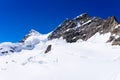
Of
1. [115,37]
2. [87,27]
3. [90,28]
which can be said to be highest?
[87,27]

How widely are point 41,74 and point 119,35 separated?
43.5m

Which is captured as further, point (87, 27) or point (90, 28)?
point (87, 27)

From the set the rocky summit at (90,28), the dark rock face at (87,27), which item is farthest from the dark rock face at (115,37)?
the dark rock face at (87,27)

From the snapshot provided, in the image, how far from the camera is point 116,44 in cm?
8025

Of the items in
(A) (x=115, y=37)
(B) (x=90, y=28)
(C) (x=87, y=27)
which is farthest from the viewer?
(C) (x=87, y=27)

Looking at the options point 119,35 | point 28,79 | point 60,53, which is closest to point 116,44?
point 119,35

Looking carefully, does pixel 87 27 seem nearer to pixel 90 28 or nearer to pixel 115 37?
pixel 90 28

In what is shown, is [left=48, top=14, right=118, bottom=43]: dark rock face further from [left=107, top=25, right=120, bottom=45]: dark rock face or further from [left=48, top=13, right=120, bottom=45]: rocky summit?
[left=107, top=25, right=120, bottom=45]: dark rock face

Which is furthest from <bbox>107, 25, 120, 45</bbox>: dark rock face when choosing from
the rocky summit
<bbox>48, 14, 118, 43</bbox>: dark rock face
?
<bbox>48, 14, 118, 43</bbox>: dark rock face

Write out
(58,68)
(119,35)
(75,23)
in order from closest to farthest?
(58,68)
(119,35)
(75,23)

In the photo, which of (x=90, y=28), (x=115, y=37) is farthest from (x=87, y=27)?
(x=115, y=37)

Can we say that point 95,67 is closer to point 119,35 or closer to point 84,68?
point 84,68

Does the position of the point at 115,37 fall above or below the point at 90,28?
below

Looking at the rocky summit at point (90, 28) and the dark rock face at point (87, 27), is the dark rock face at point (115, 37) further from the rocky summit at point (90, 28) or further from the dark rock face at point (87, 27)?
the dark rock face at point (87, 27)
